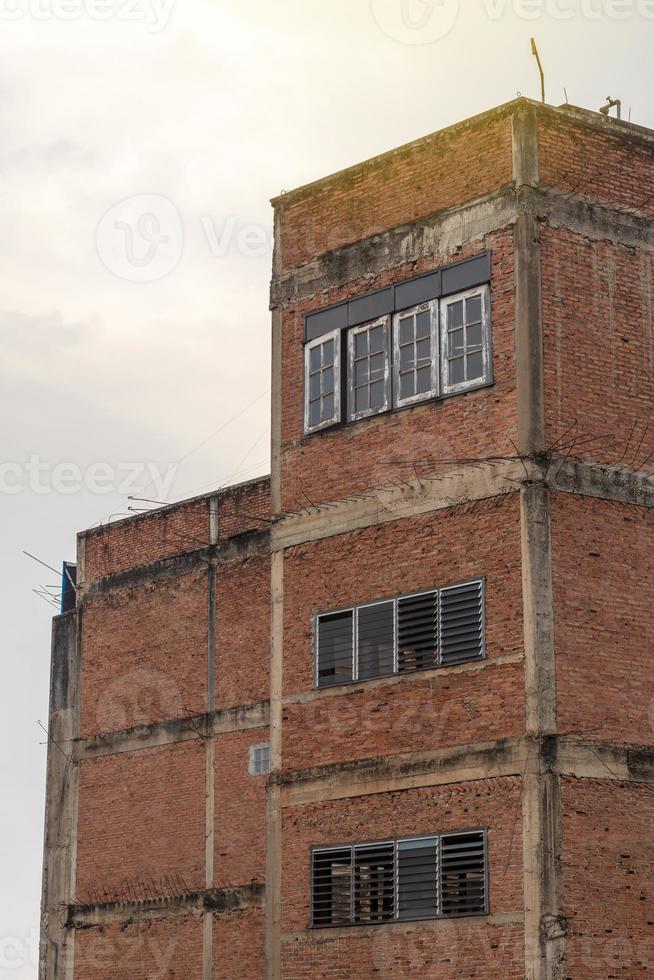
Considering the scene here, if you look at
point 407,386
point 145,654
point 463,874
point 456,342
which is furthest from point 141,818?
point 456,342

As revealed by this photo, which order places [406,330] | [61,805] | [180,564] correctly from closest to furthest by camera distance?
[406,330]
[180,564]
[61,805]

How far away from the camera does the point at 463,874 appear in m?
20.6

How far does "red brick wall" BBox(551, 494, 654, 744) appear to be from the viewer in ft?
67.5

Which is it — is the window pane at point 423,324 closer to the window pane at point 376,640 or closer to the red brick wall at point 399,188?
the red brick wall at point 399,188

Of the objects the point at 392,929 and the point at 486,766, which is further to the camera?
the point at 392,929

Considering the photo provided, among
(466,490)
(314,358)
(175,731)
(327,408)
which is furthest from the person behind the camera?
(175,731)

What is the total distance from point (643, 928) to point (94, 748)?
15740 millimetres

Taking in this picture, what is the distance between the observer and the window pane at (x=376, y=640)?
22156 mm

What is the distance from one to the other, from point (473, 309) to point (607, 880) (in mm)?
7436

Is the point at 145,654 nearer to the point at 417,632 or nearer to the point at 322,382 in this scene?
the point at 322,382

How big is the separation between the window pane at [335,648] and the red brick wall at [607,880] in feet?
12.3

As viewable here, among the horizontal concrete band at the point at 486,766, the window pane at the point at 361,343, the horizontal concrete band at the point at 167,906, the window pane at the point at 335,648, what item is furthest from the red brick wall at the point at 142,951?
the window pane at the point at 361,343

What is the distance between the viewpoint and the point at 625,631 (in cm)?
2116

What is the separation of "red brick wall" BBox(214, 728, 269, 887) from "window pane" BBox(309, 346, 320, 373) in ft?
28.2
